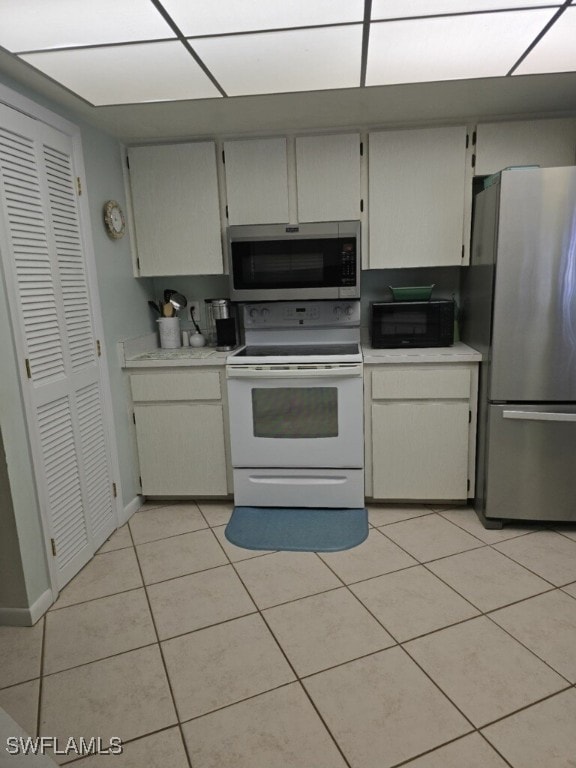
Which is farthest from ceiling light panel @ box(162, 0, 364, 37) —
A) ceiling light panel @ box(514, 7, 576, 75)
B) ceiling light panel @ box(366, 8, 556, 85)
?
ceiling light panel @ box(514, 7, 576, 75)

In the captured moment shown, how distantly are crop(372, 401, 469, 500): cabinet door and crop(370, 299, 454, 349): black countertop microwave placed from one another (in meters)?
0.37

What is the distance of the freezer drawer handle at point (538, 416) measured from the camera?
92.8 inches

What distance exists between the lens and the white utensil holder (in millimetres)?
3131

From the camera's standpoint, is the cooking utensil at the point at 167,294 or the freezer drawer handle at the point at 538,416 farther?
the cooking utensil at the point at 167,294

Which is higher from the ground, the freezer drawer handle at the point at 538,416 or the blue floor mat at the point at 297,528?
the freezer drawer handle at the point at 538,416

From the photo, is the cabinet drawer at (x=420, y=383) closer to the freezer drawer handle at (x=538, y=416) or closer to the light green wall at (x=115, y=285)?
the freezer drawer handle at (x=538, y=416)

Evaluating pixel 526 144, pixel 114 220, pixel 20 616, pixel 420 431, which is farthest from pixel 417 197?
pixel 20 616

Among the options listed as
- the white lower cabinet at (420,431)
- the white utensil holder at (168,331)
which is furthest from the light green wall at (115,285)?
the white lower cabinet at (420,431)

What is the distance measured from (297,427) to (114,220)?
5.04ft

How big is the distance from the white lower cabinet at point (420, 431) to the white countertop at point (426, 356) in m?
0.04

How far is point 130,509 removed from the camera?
9.36ft

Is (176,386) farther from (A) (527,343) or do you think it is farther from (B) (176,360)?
(A) (527,343)

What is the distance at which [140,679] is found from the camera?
5.44 ft

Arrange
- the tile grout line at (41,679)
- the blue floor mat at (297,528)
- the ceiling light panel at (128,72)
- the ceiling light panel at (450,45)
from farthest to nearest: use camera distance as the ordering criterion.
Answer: the blue floor mat at (297,528) < the ceiling light panel at (128,72) < the ceiling light panel at (450,45) < the tile grout line at (41,679)
